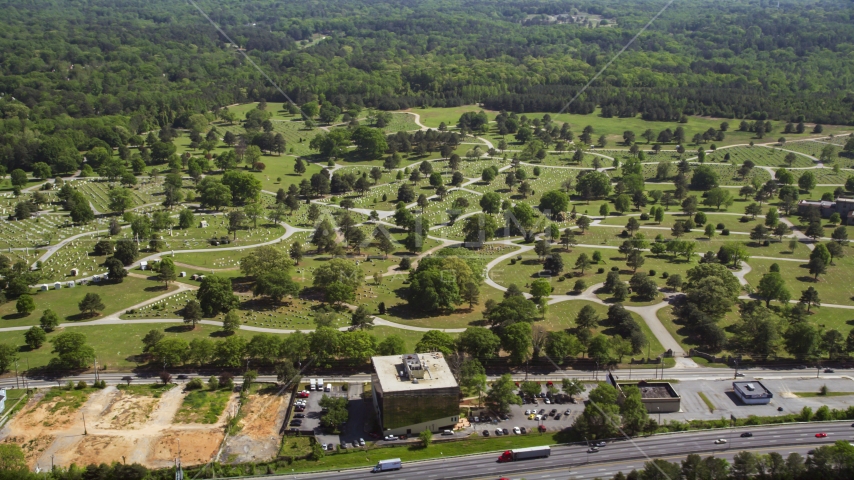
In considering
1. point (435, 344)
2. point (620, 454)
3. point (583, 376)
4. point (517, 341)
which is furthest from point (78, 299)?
point (620, 454)

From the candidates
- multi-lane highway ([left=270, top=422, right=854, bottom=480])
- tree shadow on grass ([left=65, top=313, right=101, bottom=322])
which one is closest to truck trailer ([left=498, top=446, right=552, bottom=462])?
multi-lane highway ([left=270, top=422, right=854, bottom=480])

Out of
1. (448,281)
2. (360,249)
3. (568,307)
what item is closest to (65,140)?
(360,249)

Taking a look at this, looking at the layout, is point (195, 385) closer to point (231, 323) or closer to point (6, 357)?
point (231, 323)

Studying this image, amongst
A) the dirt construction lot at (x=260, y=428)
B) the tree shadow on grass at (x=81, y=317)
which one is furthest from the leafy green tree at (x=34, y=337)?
the dirt construction lot at (x=260, y=428)

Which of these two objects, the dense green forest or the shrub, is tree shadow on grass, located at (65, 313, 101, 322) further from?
the dense green forest

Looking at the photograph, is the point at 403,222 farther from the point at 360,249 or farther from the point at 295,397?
the point at 295,397

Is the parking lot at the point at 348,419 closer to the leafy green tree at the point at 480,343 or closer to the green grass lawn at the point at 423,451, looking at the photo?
the green grass lawn at the point at 423,451
